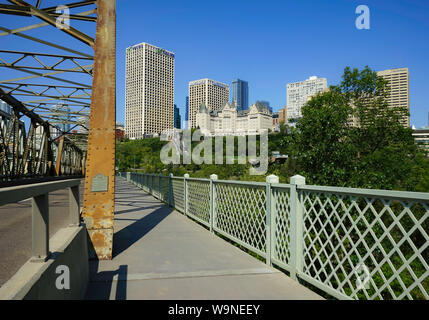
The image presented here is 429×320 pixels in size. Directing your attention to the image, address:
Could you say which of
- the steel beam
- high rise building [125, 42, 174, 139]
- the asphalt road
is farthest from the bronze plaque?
high rise building [125, 42, 174, 139]

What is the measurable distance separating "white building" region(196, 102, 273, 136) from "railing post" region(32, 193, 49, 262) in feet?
510

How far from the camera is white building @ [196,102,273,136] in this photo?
160m

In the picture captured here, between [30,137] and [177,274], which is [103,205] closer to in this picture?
[177,274]

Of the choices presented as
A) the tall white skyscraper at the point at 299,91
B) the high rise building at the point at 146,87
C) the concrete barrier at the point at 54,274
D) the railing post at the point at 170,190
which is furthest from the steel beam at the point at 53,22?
the tall white skyscraper at the point at 299,91

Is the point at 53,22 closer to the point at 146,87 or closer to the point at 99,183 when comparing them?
the point at 99,183

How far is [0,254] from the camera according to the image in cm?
414

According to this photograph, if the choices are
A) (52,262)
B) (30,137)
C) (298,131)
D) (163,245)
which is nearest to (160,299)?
(52,262)

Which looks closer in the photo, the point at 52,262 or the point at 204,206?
the point at 52,262

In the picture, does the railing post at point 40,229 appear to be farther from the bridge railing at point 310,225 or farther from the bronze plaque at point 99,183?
the bronze plaque at point 99,183

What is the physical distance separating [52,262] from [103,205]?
9.30ft

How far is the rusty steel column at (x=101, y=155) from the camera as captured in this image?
4.65 metres

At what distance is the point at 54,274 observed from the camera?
2.02m

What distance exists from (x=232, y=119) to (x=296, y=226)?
167 metres

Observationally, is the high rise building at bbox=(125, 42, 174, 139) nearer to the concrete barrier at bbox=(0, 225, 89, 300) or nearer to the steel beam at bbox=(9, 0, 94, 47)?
the steel beam at bbox=(9, 0, 94, 47)
